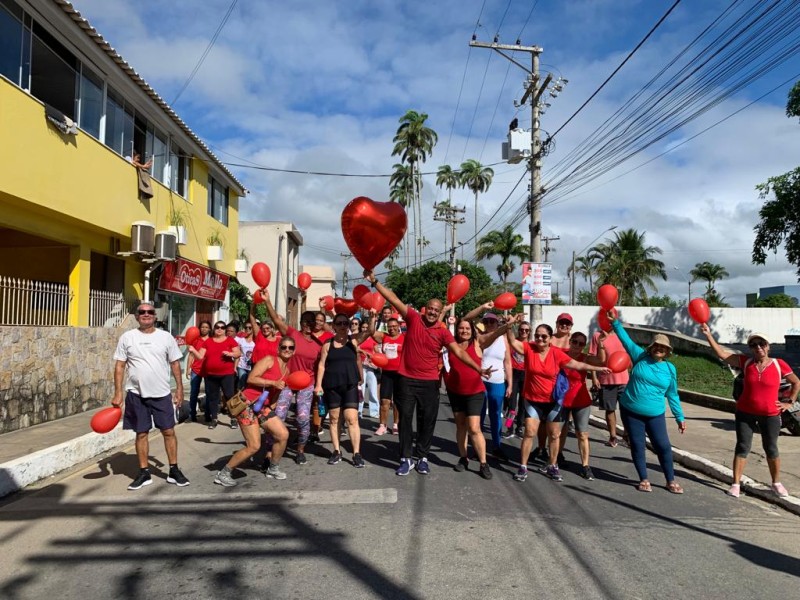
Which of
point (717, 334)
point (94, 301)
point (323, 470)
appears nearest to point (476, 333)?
point (323, 470)

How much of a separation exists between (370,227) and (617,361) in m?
2.82

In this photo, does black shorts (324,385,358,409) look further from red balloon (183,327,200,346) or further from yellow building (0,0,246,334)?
yellow building (0,0,246,334)

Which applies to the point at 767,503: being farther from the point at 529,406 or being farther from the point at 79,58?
the point at 79,58

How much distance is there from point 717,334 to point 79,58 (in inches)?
1231

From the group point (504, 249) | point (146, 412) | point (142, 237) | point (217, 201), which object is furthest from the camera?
point (504, 249)

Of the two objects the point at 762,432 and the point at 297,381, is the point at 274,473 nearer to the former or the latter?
the point at 297,381

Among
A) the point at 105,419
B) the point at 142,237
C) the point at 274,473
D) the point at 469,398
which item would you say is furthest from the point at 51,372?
the point at 469,398

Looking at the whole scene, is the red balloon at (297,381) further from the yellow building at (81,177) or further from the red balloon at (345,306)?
the yellow building at (81,177)

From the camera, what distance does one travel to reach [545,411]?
20.6ft

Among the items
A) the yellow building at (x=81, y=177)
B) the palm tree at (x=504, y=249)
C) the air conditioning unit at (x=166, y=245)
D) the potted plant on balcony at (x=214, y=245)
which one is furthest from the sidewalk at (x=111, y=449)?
the palm tree at (x=504, y=249)

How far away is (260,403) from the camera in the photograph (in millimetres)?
5664

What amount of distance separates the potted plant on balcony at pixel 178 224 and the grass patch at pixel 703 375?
12902 mm

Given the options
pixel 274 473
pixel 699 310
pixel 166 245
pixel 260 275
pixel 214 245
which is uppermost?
pixel 214 245

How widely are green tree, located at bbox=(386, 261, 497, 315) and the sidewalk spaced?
2691 cm
